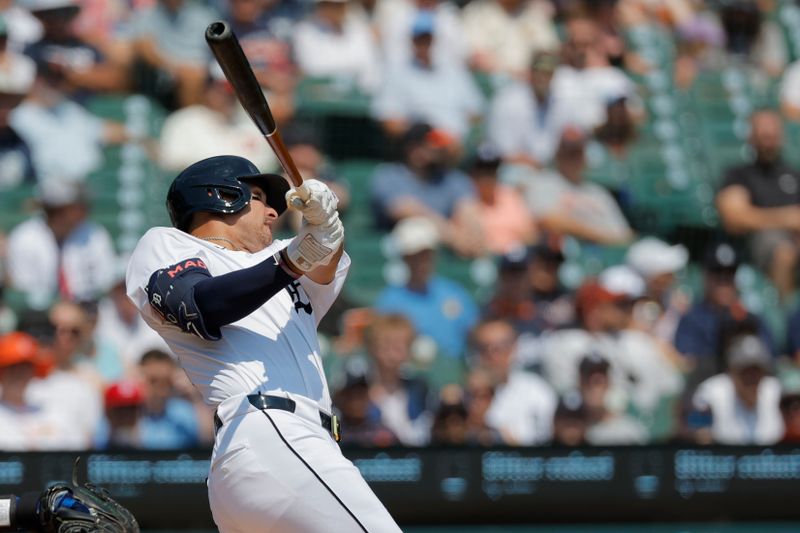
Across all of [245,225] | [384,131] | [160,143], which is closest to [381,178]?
[384,131]

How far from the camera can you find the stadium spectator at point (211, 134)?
28.1ft

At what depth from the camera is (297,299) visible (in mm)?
3883

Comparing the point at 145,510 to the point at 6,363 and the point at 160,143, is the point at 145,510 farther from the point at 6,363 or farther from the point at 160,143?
the point at 160,143

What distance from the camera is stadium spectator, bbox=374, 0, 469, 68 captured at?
9.55 metres

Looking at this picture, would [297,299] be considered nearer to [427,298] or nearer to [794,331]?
[427,298]

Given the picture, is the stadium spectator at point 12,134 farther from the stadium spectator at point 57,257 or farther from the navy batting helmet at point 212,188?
the navy batting helmet at point 212,188

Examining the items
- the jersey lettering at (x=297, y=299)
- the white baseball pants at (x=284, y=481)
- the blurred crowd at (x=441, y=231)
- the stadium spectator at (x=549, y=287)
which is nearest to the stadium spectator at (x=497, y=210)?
the blurred crowd at (x=441, y=231)

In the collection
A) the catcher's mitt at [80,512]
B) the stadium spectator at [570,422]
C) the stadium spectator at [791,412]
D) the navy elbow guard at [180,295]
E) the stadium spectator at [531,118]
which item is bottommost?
the stadium spectator at [791,412]

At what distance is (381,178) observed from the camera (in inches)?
341

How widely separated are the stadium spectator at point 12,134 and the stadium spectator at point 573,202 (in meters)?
2.99

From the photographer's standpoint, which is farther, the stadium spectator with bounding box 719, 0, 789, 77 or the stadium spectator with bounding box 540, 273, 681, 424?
the stadium spectator with bounding box 719, 0, 789, 77

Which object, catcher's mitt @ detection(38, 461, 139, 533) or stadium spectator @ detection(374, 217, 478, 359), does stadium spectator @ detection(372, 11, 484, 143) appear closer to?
stadium spectator @ detection(374, 217, 478, 359)

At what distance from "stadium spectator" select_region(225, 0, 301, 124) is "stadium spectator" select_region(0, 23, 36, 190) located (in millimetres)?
1396

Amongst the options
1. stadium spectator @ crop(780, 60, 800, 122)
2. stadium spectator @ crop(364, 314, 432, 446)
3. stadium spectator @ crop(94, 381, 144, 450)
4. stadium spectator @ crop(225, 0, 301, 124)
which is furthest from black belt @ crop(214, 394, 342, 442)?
stadium spectator @ crop(780, 60, 800, 122)
